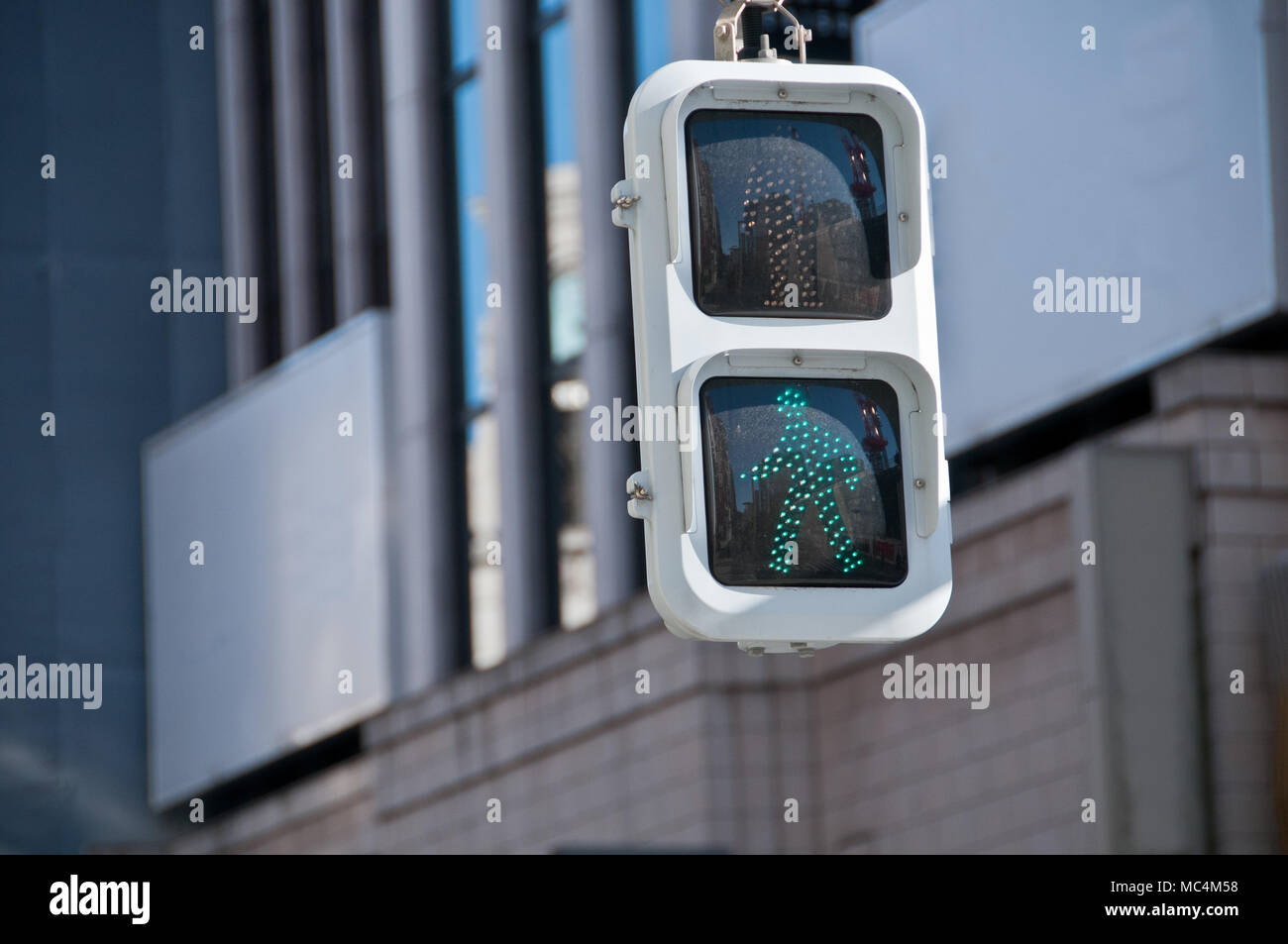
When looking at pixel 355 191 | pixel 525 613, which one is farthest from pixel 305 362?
pixel 525 613

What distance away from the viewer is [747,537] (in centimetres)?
365

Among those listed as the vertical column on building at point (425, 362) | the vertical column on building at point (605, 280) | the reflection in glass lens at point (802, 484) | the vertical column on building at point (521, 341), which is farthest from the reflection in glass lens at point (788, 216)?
the vertical column on building at point (425, 362)

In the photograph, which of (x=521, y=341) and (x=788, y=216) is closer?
(x=788, y=216)

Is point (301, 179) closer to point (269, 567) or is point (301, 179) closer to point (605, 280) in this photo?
point (269, 567)

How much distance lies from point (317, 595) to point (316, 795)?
253 cm

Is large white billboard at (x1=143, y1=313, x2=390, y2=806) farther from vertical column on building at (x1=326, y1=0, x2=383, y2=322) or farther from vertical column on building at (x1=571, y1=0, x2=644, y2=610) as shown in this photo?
vertical column on building at (x1=571, y1=0, x2=644, y2=610)

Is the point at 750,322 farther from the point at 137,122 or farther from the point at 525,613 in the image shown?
the point at 137,122

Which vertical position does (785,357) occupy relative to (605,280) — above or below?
below

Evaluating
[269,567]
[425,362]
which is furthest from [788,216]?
[269,567]

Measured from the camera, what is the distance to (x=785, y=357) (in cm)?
368

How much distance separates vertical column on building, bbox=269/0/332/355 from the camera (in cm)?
3325

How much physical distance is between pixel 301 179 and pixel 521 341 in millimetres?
8549

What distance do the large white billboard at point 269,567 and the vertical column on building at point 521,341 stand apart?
340 cm
